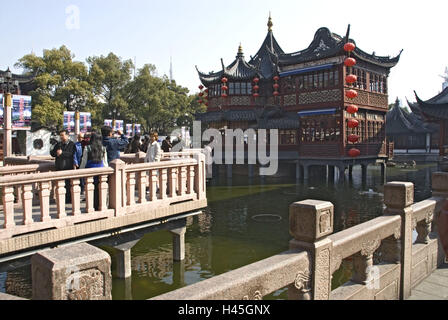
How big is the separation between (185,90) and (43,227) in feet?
139

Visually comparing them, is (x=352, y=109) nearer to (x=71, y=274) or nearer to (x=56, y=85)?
(x=71, y=274)

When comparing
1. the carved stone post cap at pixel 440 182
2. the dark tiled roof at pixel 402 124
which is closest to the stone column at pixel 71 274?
the carved stone post cap at pixel 440 182

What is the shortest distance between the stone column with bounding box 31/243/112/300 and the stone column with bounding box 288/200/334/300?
1942mm

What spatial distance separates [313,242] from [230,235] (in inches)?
341

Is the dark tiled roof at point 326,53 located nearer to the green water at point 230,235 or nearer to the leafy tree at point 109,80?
the green water at point 230,235

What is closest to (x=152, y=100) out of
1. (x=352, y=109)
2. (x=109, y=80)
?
(x=109, y=80)

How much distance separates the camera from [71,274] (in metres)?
2.20

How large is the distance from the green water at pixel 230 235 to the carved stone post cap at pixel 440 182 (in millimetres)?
3004

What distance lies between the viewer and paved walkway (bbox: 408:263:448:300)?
5.61m

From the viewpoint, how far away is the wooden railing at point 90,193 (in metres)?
5.26

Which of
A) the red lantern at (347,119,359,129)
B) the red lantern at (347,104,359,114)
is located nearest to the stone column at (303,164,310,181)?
the red lantern at (347,119,359,129)

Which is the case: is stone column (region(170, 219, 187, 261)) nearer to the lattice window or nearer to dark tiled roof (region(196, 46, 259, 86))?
Answer: the lattice window
